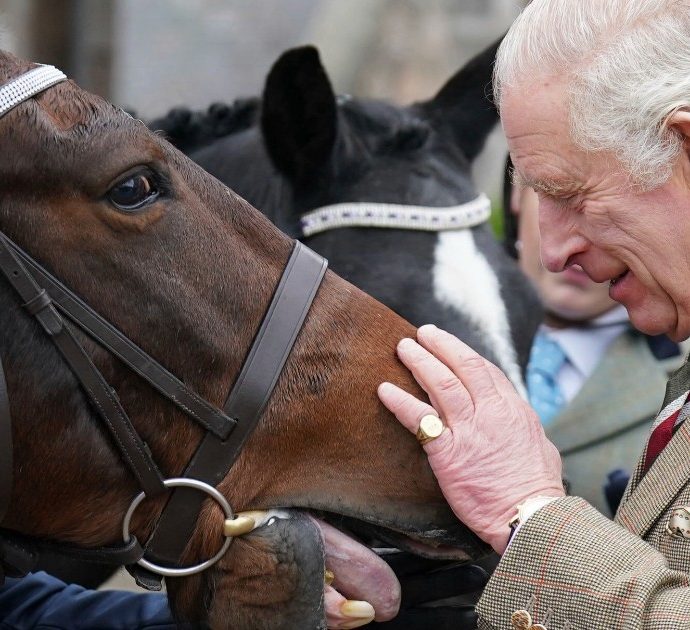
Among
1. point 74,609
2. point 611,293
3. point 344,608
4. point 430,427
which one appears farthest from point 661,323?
point 74,609

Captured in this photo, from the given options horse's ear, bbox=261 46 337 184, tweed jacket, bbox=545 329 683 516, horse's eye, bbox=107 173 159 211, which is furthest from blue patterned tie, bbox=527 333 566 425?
horse's eye, bbox=107 173 159 211

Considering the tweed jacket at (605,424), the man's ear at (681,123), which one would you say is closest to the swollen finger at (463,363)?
the man's ear at (681,123)

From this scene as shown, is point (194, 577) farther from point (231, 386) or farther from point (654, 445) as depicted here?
point (654, 445)

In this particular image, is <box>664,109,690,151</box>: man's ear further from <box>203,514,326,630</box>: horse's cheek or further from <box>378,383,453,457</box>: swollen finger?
<box>203,514,326,630</box>: horse's cheek

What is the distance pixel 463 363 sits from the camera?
6.17 feet

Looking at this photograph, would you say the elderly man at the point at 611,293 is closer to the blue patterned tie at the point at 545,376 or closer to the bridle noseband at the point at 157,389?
the bridle noseband at the point at 157,389

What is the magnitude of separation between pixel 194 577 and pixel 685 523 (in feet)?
2.80

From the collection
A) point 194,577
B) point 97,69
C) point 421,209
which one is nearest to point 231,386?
point 194,577

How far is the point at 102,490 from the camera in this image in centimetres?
179

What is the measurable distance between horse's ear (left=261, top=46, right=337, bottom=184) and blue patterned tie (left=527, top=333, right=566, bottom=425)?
3.69 ft

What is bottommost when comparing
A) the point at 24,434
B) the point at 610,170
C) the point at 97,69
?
the point at 97,69

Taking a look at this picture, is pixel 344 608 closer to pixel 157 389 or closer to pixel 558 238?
pixel 157 389

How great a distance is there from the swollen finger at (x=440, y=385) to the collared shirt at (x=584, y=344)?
183 cm

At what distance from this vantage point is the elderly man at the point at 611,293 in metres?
1.67
